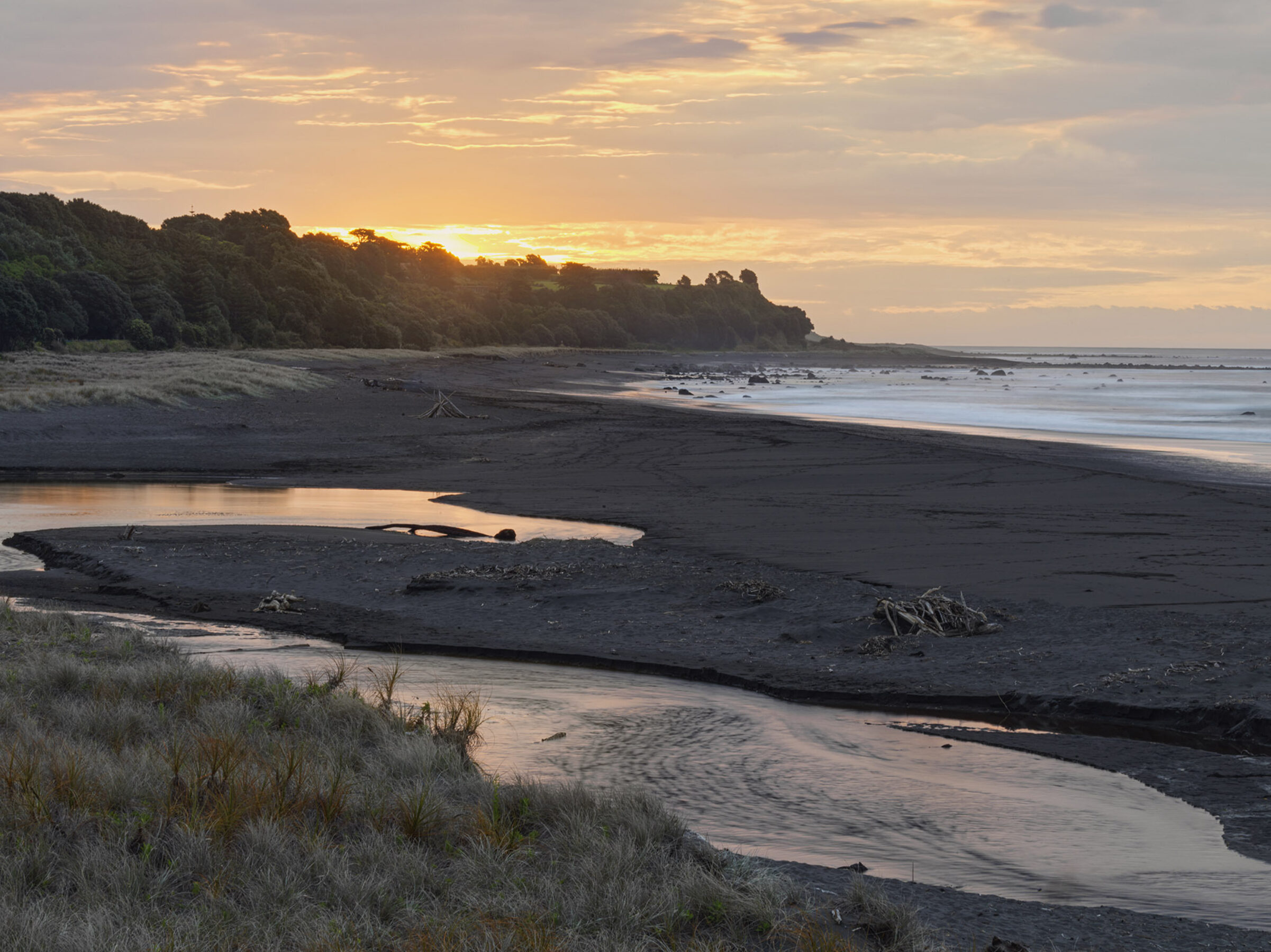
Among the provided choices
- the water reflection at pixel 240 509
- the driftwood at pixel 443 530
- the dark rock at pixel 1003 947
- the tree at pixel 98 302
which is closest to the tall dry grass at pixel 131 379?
the water reflection at pixel 240 509

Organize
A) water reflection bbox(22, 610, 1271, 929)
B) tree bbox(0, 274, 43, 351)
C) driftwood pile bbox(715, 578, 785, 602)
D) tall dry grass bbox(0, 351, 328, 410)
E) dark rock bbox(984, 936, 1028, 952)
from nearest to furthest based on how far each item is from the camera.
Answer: dark rock bbox(984, 936, 1028, 952)
water reflection bbox(22, 610, 1271, 929)
driftwood pile bbox(715, 578, 785, 602)
tall dry grass bbox(0, 351, 328, 410)
tree bbox(0, 274, 43, 351)

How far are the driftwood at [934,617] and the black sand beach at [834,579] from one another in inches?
7.7

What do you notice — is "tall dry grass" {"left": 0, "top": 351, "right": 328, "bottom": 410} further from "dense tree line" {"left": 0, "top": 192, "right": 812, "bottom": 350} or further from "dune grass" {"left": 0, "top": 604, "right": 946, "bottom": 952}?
"dune grass" {"left": 0, "top": 604, "right": 946, "bottom": 952}

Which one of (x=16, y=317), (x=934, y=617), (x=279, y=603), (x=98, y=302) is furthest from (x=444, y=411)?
(x=98, y=302)

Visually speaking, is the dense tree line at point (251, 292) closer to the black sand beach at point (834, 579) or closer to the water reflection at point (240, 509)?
the water reflection at point (240, 509)

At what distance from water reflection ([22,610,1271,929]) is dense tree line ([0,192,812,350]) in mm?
59634

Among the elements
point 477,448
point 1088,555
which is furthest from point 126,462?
point 1088,555

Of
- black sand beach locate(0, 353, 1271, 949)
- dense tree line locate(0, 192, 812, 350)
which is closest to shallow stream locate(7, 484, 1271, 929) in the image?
black sand beach locate(0, 353, 1271, 949)

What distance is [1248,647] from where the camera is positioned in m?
9.96

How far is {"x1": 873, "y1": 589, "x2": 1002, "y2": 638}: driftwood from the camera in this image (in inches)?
435

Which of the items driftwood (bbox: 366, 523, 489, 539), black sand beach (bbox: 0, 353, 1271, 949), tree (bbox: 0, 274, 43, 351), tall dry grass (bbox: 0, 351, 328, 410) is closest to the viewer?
black sand beach (bbox: 0, 353, 1271, 949)

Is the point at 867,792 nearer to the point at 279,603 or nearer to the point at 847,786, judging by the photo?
the point at 847,786

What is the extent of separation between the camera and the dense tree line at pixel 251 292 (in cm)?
7119

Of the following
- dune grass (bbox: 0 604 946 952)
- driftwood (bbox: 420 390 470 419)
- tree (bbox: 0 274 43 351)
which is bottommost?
dune grass (bbox: 0 604 946 952)
